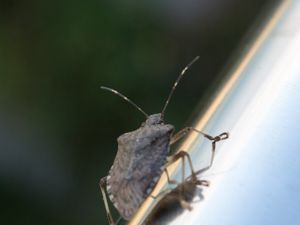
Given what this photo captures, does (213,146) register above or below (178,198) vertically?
above

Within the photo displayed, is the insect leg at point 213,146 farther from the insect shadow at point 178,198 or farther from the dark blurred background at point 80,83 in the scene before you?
the dark blurred background at point 80,83

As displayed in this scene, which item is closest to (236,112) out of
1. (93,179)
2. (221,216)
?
(221,216)

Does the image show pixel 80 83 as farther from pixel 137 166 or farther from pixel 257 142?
pixel 257 142

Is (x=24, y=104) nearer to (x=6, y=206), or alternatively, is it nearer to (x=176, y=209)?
(x=6, y=206)

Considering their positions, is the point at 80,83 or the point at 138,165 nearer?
the point at 138,165

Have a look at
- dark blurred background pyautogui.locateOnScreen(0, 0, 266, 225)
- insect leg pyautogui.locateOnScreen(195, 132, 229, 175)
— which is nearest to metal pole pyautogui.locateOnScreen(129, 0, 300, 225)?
insect leg pyautogui.locateOnScreen(195, 132, 229, 175)

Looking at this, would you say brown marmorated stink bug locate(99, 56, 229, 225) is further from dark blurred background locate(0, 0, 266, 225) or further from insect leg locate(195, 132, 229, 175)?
dark blurred background locate(0, 0, 266, 225)

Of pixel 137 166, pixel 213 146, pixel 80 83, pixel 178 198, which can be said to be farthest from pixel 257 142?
pixel 80 83
